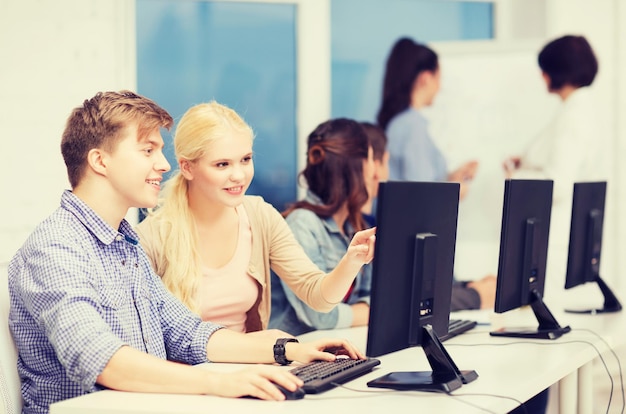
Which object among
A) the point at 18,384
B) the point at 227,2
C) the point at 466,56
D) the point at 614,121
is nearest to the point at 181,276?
the point at 18,384

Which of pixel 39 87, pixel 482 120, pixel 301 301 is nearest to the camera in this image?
pixel 301 301

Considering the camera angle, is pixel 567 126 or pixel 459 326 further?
pixel 567 126

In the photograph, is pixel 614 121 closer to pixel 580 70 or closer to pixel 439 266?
pixel 580 70

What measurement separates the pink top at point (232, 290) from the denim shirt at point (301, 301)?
24cm

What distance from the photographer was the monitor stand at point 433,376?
1737mm

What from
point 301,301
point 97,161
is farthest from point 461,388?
point 301,301

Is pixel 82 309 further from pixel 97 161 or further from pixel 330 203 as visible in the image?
pixel 330 203

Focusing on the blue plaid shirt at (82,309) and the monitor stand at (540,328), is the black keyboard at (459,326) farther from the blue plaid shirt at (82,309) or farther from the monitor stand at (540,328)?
the blue plaid shirt at (82,309)

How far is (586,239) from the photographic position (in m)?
3.03

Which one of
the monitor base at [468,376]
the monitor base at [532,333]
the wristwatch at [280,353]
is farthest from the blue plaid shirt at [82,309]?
the monitor base at [532,333]

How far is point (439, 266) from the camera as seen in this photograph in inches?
73.9

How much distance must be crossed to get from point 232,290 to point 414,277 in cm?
79

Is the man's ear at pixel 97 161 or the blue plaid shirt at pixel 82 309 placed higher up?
the man's ear at pixel 97 161

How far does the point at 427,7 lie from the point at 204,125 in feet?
8.49
